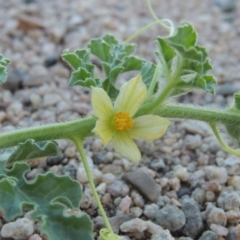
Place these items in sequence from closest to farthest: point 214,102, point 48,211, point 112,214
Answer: point 48,211
point 112,214
point 214,102

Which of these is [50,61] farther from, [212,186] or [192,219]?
[192,219]

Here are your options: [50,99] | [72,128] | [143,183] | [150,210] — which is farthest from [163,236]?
[50,99]

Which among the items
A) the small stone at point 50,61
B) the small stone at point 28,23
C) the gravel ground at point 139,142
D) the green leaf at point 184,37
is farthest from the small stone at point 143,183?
the small stone at point 28,23

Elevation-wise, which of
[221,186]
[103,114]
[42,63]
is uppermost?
[103,114]

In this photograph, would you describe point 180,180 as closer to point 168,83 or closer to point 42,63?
point 168,83

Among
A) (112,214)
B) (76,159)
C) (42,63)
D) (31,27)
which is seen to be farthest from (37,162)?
(31,27)
